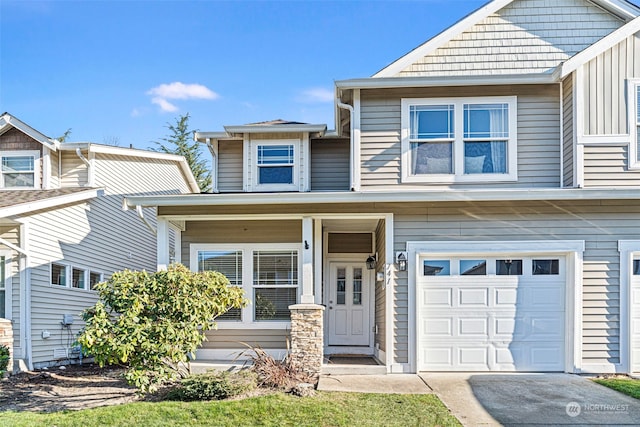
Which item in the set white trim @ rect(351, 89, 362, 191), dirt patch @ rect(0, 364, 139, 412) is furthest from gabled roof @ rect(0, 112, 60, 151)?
white trim @ rect(351, 89, 362, 191)

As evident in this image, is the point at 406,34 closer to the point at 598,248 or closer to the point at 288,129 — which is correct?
the point at 288,129

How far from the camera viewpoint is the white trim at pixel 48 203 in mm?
9070

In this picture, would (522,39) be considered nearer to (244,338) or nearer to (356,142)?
(356,142)

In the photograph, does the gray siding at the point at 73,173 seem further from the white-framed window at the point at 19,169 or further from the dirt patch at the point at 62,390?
the dirt patch at the point at 62,390

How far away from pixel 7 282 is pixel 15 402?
10.6ft

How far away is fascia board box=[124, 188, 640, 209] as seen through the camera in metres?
8.24

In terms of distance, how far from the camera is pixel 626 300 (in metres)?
8.35

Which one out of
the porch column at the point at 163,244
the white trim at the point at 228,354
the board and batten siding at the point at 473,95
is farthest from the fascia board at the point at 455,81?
the white trim at the point at 228,354

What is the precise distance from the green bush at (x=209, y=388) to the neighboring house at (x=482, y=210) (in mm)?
2000

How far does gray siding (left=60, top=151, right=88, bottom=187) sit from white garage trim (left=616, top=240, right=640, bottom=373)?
37.5 feet

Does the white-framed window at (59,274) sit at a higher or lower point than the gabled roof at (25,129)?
lower

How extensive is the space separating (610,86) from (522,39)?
6.42ft

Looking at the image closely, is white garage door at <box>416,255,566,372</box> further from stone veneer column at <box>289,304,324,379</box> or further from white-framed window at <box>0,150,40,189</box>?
white-framed window at <box>0,150,40,189</box>

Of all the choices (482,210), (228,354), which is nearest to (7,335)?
(228,354)
